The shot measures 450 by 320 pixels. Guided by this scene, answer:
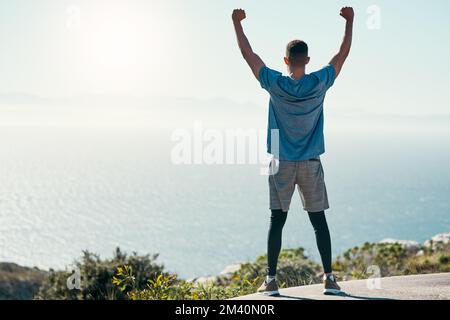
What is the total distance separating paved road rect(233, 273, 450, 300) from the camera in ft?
18.1

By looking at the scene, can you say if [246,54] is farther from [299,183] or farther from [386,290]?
[386,290]

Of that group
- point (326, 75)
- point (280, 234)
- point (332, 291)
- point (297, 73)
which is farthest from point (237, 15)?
point (332, 291)

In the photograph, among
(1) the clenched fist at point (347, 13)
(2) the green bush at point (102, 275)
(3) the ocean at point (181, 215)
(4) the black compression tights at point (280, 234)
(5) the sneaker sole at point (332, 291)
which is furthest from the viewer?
(3) the ocean at point (181, 215)

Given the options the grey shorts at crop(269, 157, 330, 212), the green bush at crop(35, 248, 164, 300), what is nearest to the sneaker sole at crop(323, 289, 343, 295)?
the grey shorts at crop(269, 157, 330, 212)

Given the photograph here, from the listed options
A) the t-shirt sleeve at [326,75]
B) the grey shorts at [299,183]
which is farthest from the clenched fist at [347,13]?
the grey shorts at [299,183]

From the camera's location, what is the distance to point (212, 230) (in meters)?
107

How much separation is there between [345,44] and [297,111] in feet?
2.89

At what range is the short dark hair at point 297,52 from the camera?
5270 millimetres

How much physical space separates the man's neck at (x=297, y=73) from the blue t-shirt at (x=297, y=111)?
38mm

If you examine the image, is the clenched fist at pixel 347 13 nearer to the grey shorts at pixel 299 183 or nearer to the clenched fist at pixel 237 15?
the clenched fist at pixel 237 15

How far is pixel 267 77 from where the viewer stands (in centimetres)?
538

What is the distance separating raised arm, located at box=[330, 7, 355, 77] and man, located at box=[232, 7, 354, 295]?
113mm

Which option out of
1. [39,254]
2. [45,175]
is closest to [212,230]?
[39,254]

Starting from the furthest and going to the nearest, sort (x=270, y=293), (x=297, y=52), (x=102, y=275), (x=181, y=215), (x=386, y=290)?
(x=181, y=215)
(x=102, y=275)
(x=386, y=290)
(x=270, y=293)
(x=297, y=52)
